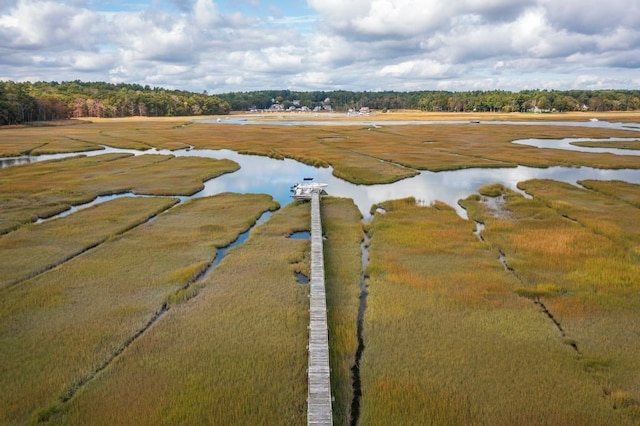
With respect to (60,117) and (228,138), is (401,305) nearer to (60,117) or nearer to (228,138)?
(228,138)

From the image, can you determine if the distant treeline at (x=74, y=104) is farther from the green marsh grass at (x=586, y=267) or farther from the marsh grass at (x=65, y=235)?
the green marsh grass at (x=586, y=267)

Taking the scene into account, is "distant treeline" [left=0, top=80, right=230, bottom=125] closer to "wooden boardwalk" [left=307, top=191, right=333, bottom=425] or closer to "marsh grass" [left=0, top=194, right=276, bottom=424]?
"marsh grass" [left=0, top=194, right=276, bottom=424]

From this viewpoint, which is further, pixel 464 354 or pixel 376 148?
pixel 376 148

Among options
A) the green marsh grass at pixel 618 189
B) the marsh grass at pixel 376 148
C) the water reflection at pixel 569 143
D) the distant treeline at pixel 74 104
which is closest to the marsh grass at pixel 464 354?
the green marsh grass at pixel 618 189

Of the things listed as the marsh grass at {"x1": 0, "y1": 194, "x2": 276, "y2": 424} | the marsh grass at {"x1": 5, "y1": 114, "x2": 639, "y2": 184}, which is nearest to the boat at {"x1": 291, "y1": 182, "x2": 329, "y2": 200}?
the marsh grass at {"x1": 0, "y1": 194, "x2": 276, "y2": 424}

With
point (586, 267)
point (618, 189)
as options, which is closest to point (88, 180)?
point (586, 267)

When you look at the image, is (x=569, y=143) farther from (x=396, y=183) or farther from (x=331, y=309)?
(x=331, y=309)
